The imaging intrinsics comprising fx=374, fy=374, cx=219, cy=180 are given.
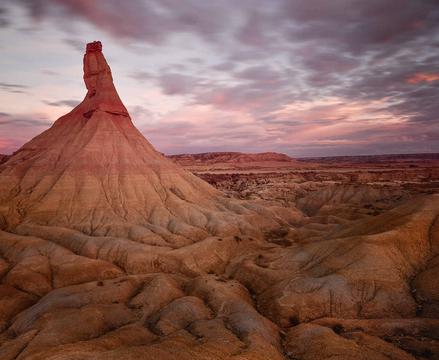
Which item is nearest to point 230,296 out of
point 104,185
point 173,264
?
point 173,264

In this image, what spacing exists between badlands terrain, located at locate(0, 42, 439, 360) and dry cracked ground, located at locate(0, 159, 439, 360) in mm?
189

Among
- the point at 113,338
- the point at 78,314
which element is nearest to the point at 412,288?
the point at 113,338

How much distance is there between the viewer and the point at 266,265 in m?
54.4

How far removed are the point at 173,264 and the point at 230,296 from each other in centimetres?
1648

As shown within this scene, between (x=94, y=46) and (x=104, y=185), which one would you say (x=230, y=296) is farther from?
(x=94, y=46)

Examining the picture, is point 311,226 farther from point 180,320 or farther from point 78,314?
point 78,314

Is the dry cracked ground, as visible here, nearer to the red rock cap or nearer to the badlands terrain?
the badlands terrain

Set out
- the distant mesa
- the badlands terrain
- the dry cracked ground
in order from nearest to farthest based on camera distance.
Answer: the dry cracked ground → the badlands terrain → the distant mesa

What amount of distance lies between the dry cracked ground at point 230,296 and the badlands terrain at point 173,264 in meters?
0.19

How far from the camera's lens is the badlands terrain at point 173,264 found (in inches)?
1296

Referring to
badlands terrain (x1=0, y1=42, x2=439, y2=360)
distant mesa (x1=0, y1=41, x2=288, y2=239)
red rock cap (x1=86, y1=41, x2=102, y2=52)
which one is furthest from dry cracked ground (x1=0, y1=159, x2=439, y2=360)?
red rock cap (x1=86, y1=41, x2=102, y2=52)

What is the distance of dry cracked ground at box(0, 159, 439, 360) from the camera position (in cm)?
3127

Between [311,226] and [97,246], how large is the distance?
4351 centimetres

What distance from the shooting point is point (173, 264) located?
5834 centimetres
